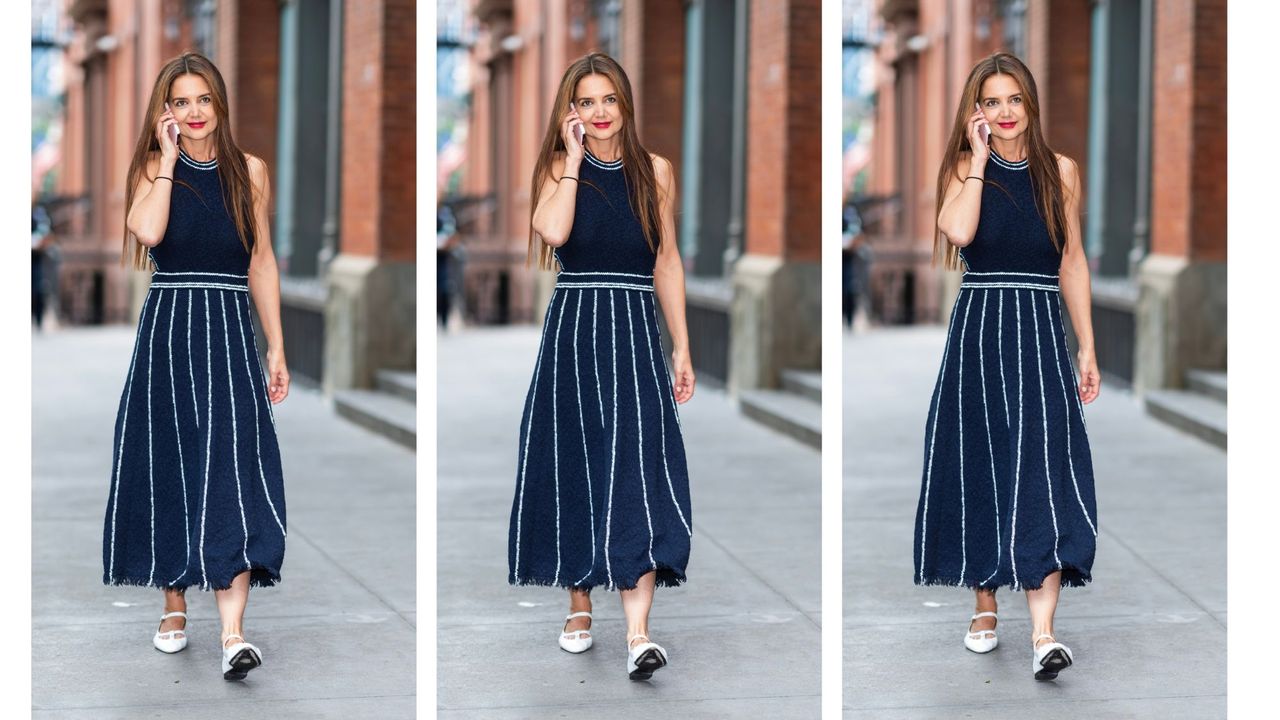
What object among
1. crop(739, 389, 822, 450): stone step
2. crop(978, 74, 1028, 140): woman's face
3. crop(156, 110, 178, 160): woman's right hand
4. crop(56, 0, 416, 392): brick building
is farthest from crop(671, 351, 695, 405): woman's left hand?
crop(56, 0, 416, 392): brick building

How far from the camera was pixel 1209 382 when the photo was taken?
1261cm

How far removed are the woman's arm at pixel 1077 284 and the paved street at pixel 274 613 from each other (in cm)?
235

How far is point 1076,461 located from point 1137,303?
841 cm

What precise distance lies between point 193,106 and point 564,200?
1.16m

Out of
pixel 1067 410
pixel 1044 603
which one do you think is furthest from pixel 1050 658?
pixel 1067 410

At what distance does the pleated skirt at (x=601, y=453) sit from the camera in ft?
18.6

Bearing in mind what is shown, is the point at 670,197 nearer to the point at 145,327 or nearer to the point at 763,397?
the point at 145,327

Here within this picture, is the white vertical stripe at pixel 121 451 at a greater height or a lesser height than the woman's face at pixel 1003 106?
lesser

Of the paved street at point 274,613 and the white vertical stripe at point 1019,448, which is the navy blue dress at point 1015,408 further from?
the paved street at point 274,613

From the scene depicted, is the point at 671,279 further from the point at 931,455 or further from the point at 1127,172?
the point at 1127,172

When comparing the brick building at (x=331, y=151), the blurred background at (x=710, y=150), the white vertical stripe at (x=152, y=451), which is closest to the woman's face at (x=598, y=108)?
the white vertical stripe at (x=152, y=451)

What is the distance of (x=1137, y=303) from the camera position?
13766mm

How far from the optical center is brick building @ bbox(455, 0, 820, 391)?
13.7 m
